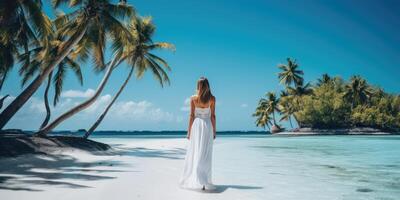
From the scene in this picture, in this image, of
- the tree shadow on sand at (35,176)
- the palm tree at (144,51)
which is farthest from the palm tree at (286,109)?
the tree shadow on sand at (35,176)

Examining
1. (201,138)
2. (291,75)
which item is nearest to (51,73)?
(201,138)

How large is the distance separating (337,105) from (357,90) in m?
5.36

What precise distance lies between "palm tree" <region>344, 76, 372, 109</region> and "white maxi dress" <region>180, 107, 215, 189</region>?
61.3m

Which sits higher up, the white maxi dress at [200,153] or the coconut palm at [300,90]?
the coconut palm at [300,90]

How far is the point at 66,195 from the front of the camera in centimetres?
491

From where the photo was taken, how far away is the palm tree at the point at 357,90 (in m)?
60.1

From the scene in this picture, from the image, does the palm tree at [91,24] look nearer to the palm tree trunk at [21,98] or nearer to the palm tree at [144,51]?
the palm tree trunk at [21,98]

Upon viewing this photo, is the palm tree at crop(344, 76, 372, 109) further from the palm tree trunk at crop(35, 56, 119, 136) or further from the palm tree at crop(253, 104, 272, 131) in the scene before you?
the palm tree trunk at crop(35, 56, 119, 136)

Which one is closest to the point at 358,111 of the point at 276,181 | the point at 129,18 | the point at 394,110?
the point at 394,110

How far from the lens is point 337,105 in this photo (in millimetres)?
58906

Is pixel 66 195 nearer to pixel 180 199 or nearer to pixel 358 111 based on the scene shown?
pixel 180 199

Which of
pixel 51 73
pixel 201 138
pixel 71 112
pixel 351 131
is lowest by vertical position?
pixel 351 131

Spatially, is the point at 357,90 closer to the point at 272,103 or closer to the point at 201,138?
the point at 272,103

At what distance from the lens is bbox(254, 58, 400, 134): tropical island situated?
5972 centimetres
